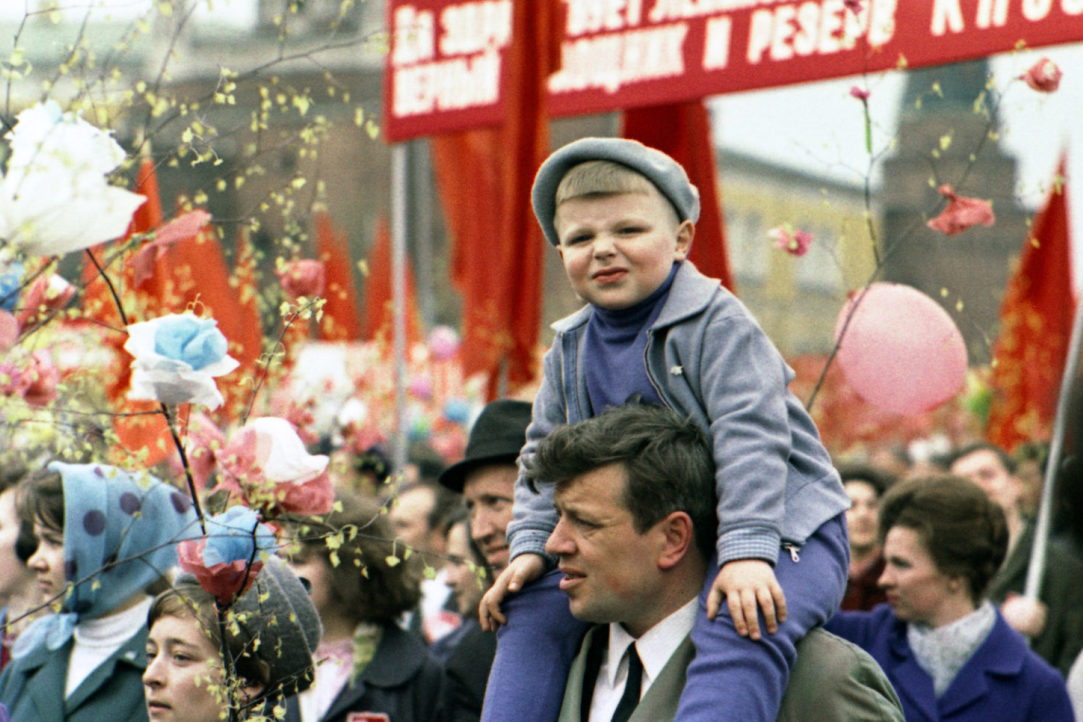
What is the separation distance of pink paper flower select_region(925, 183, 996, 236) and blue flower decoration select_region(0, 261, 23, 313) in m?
2.40

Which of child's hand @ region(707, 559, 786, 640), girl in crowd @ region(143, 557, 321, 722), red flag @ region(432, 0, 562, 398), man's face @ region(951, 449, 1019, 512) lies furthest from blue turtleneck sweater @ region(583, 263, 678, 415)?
man's face @ region(951, 449, 1019, 512)

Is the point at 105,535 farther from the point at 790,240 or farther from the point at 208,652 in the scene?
the point at 790,240

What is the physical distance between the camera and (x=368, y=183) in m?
42.3

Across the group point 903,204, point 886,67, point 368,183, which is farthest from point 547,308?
point 886,67

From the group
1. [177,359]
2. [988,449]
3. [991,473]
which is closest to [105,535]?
[177,359]

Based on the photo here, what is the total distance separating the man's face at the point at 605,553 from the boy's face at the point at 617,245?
0.36 metres

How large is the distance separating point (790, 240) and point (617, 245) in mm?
1551

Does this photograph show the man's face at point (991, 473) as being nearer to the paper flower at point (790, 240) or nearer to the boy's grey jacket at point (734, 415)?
the paper flower at point (790, 240)

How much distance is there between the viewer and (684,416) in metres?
2.69

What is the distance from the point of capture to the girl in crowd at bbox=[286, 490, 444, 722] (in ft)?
13.4

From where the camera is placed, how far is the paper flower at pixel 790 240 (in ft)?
13.4

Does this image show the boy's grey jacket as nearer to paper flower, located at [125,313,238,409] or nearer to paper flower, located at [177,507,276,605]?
paper flower, located at [177,507,276,605]

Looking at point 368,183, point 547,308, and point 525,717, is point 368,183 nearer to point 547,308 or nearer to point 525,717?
point 547,308

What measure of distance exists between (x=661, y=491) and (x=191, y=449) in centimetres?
122
